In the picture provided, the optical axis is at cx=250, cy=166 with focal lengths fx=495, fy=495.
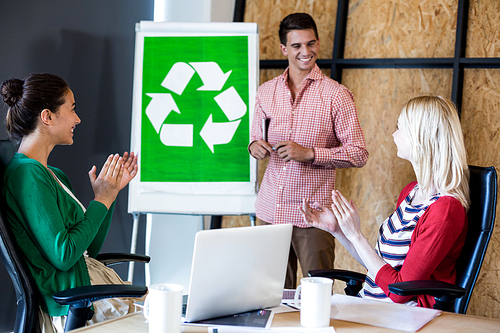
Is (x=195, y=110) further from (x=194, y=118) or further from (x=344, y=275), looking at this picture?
(x=344, y=275)

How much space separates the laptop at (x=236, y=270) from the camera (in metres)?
1.10

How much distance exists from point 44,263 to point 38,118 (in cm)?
48

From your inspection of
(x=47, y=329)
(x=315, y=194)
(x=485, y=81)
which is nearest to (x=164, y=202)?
(x=315, y=194)

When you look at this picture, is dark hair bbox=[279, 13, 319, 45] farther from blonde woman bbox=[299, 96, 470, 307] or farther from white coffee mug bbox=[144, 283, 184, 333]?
white coffee mug bbox=[144, 283, 184, 333]

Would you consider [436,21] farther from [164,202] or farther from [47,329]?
[47,329]

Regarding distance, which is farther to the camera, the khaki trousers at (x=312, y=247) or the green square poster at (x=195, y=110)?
the green square poster at (x=195, y=110)

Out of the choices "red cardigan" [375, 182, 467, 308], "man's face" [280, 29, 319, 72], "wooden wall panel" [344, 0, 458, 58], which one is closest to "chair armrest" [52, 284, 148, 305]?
"red cardigan" [375, 182, 467, 308]

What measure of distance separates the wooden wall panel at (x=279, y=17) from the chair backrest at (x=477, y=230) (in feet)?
5.69

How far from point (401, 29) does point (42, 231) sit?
2.42 metres

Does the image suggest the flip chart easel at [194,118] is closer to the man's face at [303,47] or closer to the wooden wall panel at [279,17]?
the man's face at [303,47]

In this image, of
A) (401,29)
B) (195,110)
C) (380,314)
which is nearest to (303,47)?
(195,110)

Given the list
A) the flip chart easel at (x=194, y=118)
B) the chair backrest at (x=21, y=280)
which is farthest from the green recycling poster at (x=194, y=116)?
the chair backrest at (x=21, y=280)

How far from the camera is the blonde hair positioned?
5.29 ft

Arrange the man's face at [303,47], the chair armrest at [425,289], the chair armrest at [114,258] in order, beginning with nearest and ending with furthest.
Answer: the chair armrest at [425,289] < the chair armrest at [114,258] < the man's face at [303,47]
